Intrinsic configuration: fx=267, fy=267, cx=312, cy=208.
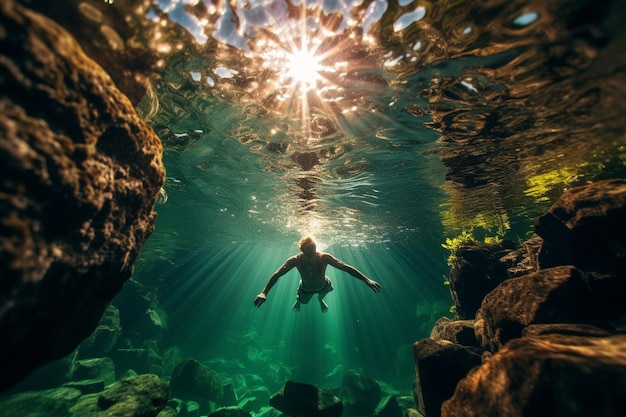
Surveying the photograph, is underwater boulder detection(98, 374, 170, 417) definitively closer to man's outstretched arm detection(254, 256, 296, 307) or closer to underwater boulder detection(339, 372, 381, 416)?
man's outstretched arm detection(254, 256, 296, 307)

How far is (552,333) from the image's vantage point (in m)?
4.96

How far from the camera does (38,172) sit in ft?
9.04

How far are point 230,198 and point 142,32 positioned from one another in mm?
13614

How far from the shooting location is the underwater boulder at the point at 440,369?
6742 millimetres

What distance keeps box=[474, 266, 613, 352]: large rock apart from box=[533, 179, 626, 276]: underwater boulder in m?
0.84

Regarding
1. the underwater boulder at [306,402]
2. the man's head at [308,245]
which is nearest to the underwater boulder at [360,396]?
the underwater boulder at [306,402]

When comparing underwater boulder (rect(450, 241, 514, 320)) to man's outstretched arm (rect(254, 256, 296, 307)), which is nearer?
man's outstretched arm (rect(254, 256, 296, 307))

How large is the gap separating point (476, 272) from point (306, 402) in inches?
346

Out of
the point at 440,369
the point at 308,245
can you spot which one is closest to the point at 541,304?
the point at 440,369

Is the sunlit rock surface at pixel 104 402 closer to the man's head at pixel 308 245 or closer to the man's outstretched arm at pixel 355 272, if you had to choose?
the man's head at pixel 308 245

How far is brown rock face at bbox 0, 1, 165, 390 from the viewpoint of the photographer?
2.54 m

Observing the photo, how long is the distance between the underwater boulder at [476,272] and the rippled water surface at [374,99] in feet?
12.5

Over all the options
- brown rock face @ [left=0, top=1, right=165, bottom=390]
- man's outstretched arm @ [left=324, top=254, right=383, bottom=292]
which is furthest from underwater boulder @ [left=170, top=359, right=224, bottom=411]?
brown rock face @ [left=0, top=1, right=165, bottom=390]

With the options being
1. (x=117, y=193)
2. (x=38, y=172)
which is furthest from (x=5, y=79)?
(x=117, y=193)
